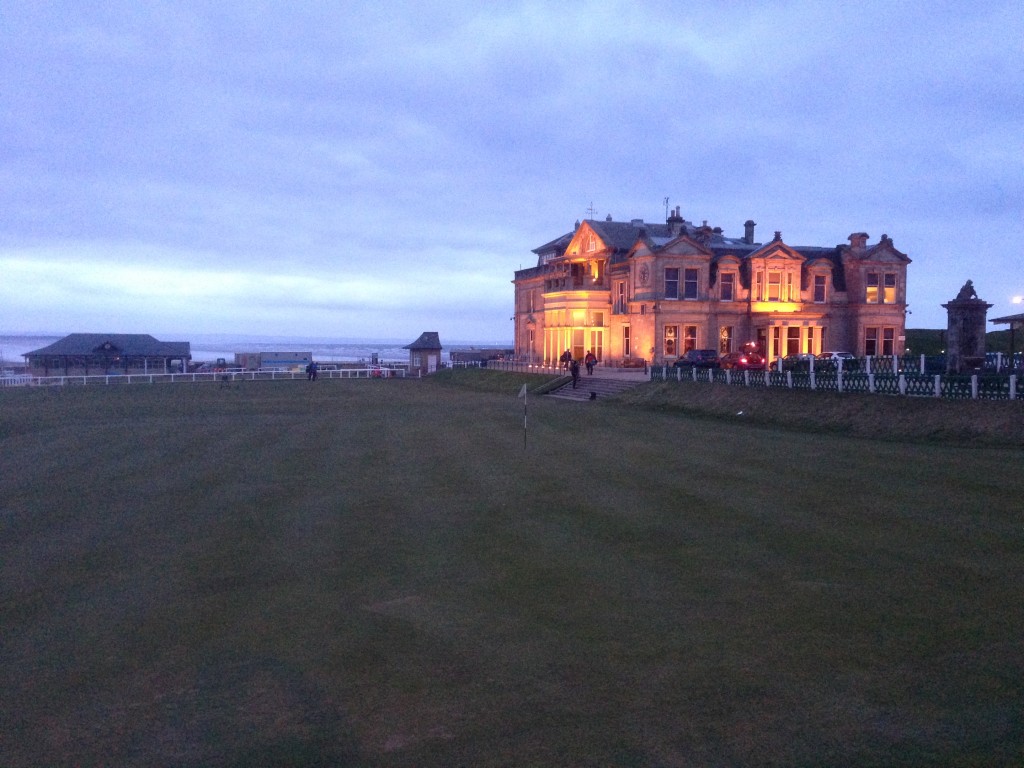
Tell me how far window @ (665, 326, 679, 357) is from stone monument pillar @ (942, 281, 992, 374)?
23839mm

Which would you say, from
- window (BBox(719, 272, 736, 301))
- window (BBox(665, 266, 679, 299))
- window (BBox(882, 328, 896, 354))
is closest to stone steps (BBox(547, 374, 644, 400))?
window (BBox(665, 266, 679, 299))

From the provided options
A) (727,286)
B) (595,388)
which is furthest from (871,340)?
(595,388)

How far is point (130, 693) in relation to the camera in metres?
6.66

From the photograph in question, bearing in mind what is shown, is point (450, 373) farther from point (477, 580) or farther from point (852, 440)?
point (477, 580)

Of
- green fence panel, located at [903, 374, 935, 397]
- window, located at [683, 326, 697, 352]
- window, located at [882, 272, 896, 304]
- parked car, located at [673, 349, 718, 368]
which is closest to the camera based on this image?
green fence panel, located at [903, 374, 935, 397]

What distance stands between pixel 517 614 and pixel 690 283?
146 ft

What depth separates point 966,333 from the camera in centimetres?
2709

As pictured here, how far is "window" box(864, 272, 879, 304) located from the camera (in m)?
53.9

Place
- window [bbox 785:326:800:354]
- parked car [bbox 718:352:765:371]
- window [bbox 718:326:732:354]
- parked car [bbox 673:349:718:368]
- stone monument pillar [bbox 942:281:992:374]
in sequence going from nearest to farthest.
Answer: stone monument pillar [bbox 942:281:992:374]
parked car [bbox 718:352:765:371]
parked car [bbox 673:349:718:368]
window [bbox 718:326:732:354]
window [bbox 785:326:800:354]

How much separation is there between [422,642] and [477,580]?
6.44 ft

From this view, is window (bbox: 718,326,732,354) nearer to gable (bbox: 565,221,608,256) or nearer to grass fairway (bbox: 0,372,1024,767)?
gable (bbox: 565,221,608,256)

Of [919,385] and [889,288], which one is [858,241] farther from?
[919,385]

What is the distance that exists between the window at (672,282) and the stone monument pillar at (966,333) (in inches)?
922

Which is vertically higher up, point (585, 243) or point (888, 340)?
point (585, 243)
